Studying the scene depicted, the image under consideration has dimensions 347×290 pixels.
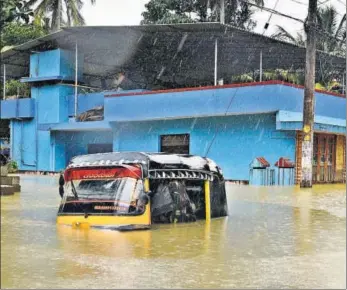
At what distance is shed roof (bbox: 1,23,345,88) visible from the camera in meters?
17.0

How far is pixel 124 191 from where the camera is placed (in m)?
7.03

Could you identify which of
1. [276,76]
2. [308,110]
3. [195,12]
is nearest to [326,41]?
[276,76]

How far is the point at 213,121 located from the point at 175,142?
4.81ft

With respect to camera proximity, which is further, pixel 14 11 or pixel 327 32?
pixel 327 32

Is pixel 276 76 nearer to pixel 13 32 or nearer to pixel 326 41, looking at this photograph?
pixel 326 41

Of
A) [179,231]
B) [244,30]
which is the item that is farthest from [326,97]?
[179,231]

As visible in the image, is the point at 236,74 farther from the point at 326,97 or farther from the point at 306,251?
the point at 306,251

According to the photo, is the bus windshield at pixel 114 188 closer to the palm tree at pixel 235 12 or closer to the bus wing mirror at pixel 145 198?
the bus wing mirror at pixel 145 198

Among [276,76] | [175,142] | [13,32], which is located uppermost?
[276,76]

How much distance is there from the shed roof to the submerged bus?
7.37 m

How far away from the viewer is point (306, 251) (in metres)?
5.89

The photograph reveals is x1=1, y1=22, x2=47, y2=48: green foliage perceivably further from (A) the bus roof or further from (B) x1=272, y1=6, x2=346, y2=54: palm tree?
(B) x1=272, y1=6, x2=346, y2=54: palm tree

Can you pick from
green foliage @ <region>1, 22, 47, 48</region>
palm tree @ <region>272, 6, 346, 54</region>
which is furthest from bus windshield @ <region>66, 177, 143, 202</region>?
palm tree @ <region>272, 6, 346, 54</region>

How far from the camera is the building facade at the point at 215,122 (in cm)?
1609
